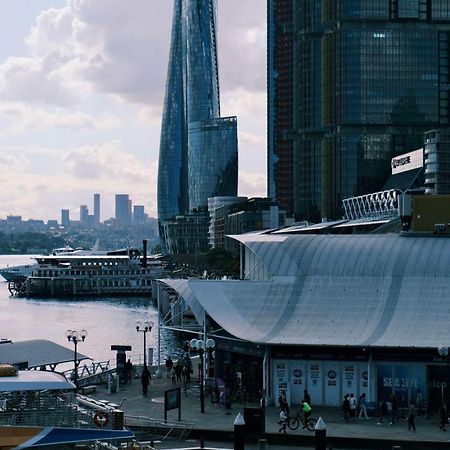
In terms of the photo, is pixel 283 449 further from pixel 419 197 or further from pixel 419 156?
pixel 419 156

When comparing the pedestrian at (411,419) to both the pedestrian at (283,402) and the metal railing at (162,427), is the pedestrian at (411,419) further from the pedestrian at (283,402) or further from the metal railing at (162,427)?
the metal railing at (162,427)

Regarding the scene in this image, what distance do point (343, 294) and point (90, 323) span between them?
88400 millimetres

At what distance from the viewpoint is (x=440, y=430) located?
146ft

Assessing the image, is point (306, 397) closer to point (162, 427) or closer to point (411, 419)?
point (411, 419)

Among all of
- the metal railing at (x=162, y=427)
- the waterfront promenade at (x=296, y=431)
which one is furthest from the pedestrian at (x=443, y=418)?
the metal railing at (x=162, y=427)

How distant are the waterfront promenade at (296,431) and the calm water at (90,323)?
94.0ft

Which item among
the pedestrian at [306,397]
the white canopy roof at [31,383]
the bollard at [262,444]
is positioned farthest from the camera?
the pedestrian at [306,397]

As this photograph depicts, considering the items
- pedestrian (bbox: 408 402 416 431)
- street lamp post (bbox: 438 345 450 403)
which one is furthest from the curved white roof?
pedestrian (bbox: 408 402 416 431)

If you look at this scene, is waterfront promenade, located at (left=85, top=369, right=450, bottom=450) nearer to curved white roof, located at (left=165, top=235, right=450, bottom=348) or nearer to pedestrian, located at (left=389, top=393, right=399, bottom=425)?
pedestrian, located at (left=389, top=393, right=399, bottom=425)

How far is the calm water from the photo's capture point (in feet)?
347

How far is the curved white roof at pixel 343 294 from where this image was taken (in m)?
50.1

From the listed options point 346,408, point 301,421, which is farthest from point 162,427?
point 346,408

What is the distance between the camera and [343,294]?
A: 53.2 meters

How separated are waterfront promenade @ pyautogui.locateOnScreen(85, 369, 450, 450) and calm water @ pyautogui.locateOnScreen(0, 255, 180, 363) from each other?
94.0 ft
